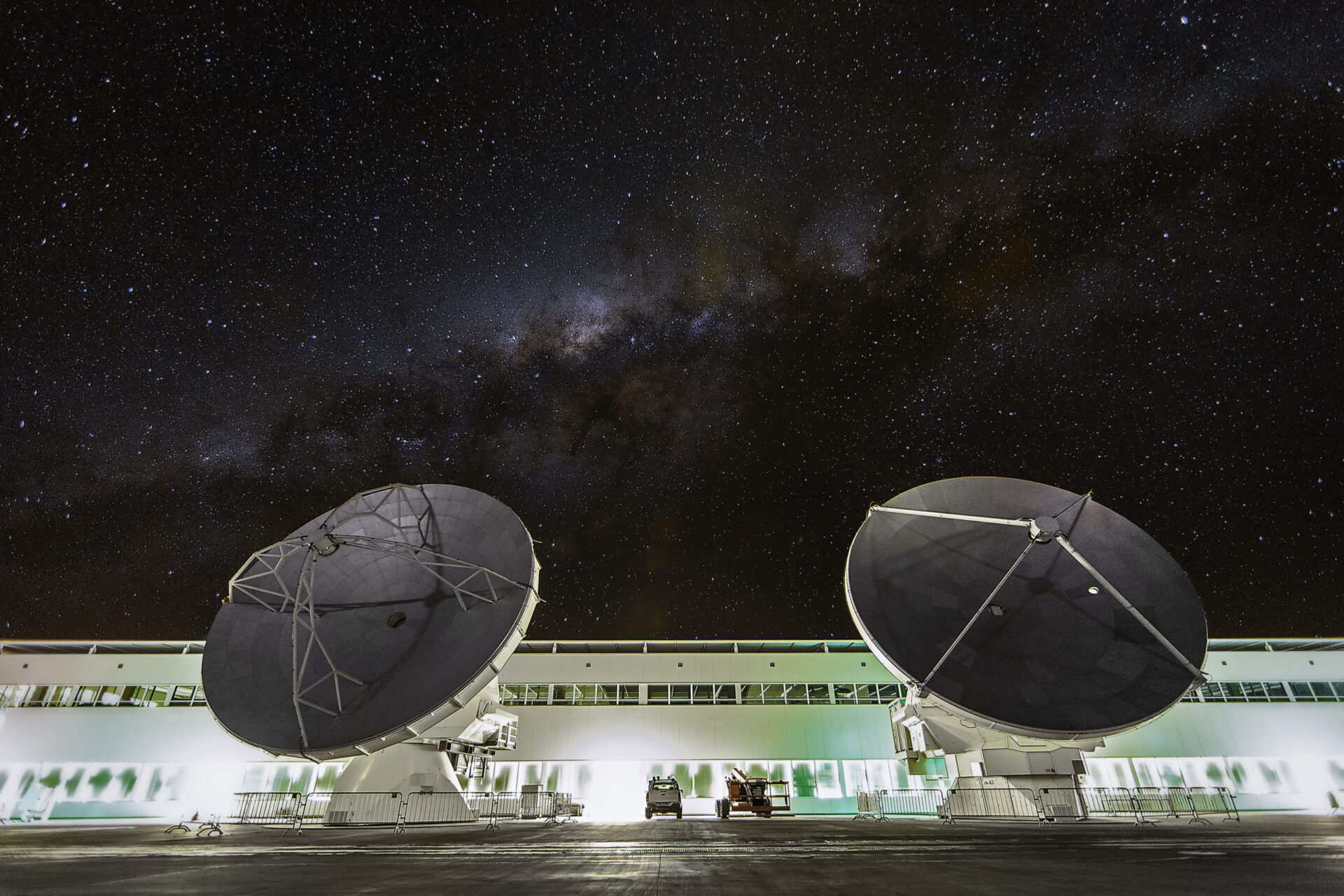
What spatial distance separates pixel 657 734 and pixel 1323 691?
3488cm

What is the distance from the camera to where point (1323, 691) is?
107 feet

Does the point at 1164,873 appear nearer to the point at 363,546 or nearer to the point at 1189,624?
the point at 1189,624

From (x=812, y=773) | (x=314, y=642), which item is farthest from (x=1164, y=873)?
(x=812, y=773)

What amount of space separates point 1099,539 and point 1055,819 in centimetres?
861

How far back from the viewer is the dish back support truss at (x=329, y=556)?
16.6 m

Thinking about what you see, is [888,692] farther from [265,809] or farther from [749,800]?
[265,809]

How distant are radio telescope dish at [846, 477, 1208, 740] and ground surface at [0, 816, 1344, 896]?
3062mm

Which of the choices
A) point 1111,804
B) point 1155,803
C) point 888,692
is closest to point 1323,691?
point 1155,803

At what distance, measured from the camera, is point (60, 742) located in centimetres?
3158

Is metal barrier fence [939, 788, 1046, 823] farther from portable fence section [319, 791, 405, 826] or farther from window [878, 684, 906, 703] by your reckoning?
portable fence section [319, 791, 405, 826]

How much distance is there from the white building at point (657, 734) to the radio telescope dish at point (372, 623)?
642 inches

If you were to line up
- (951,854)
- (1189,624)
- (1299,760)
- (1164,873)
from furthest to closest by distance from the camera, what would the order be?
1. (1299,760)
2. (1189,624)
3. (951,854)
4. (1164,873)

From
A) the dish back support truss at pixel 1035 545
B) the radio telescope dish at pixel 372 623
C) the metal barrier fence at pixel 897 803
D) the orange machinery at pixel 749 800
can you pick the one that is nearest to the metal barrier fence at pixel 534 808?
the orange machinery at pixel 749 800

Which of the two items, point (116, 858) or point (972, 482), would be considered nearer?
point (116, 858)
